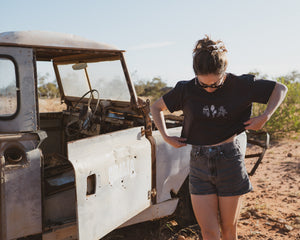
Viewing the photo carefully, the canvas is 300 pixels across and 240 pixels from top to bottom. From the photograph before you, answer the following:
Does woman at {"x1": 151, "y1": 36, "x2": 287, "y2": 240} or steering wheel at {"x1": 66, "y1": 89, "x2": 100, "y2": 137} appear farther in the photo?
steering wheel at {"x1": 66, "y1": 89, "x2": 100, "y2": 137}

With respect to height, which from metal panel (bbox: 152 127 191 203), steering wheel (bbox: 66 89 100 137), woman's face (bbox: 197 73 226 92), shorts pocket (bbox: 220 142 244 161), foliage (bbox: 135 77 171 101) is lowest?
foliage (bbox: 135 77 171 101)

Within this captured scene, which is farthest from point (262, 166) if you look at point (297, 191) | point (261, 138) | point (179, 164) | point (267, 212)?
point (179, 164)

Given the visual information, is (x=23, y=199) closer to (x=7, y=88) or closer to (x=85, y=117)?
(x=7, y=88)

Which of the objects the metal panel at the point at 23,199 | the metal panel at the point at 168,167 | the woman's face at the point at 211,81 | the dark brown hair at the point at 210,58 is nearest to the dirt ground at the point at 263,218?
the metal panel at the point at 168,167

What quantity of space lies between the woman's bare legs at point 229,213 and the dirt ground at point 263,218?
4.42ft

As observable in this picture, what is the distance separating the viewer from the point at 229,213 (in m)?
1.93

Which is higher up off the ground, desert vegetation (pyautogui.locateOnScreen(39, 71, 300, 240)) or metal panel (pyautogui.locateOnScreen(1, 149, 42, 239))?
metal panel (pyautogui.locateOnScreen(1, 149, 42, 239))

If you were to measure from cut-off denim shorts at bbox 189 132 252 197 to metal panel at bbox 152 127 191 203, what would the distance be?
1.00 metres

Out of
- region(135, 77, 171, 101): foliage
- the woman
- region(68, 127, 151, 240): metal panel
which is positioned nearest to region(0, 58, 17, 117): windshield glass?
region(68, 127, 151, 240): metal panel

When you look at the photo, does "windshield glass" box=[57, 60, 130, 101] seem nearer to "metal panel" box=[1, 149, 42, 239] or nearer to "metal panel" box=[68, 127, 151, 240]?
"metal panel" box=[68, 127, 151, 240]

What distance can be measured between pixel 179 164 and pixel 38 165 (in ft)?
4.54

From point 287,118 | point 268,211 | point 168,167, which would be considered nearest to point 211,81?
point 168,167

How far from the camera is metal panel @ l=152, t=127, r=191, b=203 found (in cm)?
294

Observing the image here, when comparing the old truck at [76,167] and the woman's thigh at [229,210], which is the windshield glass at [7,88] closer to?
the old truck at [76,167]
